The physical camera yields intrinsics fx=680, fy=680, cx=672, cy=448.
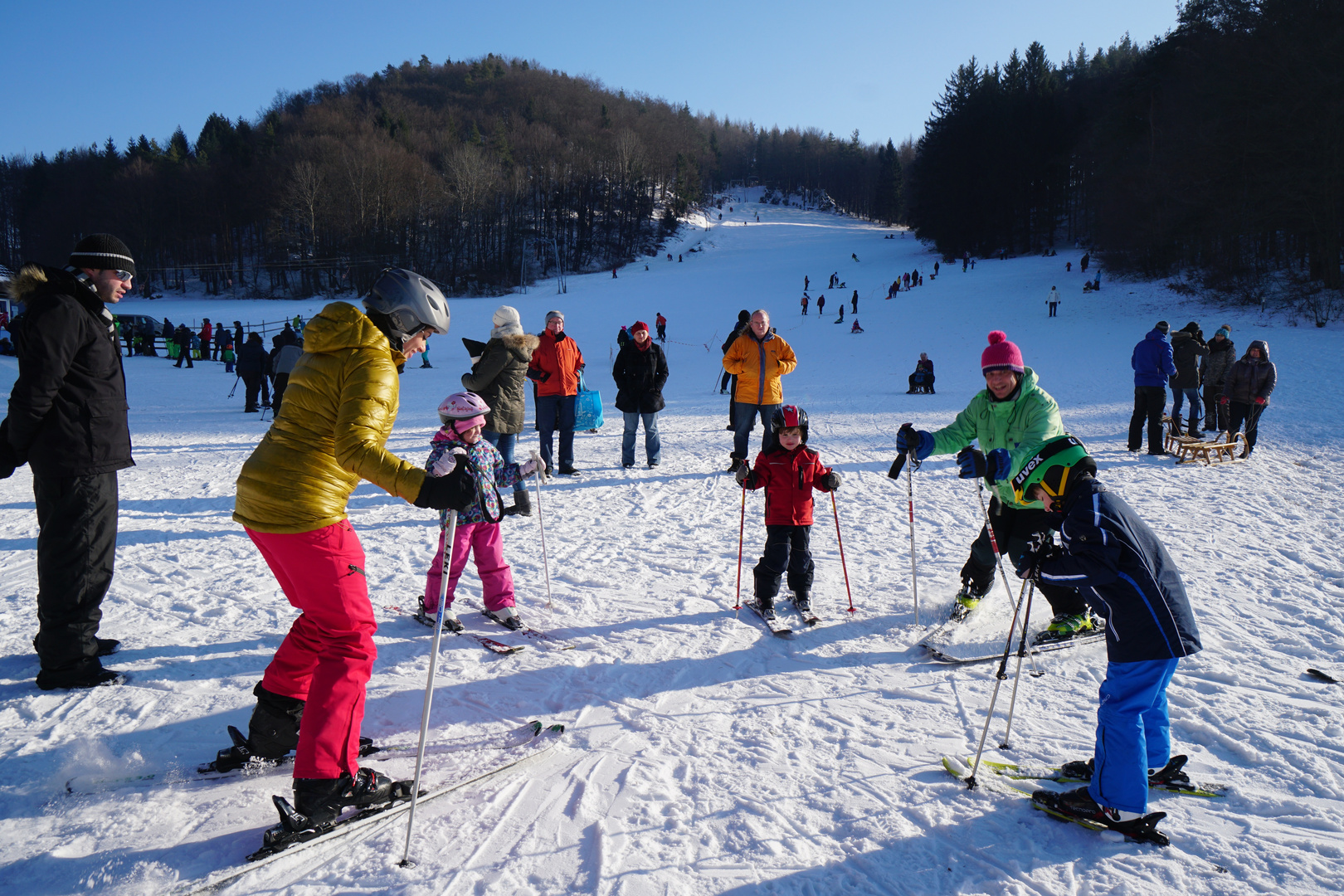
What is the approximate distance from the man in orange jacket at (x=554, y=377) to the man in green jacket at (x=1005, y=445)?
4649 millimetres

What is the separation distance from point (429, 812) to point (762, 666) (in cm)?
209

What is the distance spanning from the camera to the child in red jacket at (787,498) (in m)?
4.70

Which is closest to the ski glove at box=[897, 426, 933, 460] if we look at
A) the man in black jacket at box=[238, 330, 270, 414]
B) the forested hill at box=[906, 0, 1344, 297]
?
the man in black jacket at box=[238, 330, 270, 414]

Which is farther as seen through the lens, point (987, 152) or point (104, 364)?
point (987, 152)

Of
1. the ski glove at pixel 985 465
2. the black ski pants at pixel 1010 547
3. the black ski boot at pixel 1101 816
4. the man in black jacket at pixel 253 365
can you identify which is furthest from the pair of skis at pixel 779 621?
the man in black jacket at pixel 253 365

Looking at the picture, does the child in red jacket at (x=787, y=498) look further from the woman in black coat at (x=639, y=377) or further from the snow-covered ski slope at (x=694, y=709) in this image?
the woman in black coat at (x=639, y=377)

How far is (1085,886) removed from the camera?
2.50 m

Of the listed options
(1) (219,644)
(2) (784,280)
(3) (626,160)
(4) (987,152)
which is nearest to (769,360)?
(1) (219,644)

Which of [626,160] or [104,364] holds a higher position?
[626,160]

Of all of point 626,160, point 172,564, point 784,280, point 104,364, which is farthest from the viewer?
point 626,160

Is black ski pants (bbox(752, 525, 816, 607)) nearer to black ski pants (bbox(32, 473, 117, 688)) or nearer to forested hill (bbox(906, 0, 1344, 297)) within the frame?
black ski pants (bbox(32, 473, 117, 688))

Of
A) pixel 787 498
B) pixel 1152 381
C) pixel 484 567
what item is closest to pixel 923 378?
pixel 1152 381

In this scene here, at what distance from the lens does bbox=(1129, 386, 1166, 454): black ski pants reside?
9922mm

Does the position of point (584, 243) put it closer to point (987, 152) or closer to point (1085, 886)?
point (987, 152)
